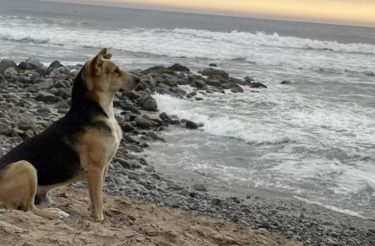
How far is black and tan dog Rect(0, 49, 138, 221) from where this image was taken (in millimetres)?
5758

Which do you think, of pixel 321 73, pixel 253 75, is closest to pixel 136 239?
pixel 253 75

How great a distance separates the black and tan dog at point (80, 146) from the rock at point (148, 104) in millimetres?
10188

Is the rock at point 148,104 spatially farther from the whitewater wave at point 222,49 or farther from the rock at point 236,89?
the whitewater wave at point 222,49

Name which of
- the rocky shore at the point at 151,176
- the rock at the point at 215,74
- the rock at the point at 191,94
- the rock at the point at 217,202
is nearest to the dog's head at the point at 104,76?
the rocky shore at the point at 151,176

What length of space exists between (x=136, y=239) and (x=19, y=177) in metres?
1.32

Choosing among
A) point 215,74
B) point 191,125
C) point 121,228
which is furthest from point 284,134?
point 215,74

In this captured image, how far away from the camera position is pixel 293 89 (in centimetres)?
2361

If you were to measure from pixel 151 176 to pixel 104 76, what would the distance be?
12.5ft

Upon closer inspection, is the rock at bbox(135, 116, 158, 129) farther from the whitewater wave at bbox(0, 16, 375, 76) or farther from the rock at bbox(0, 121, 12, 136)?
the whitewater wave at bbox(0, 16, 375, 76)

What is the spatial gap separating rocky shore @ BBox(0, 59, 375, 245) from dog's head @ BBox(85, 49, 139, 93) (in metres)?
2.28

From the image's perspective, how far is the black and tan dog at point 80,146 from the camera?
18.9ft

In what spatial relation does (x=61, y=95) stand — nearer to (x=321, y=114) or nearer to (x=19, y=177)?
(x=321, y=114)

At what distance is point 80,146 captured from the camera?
5902 millimetres

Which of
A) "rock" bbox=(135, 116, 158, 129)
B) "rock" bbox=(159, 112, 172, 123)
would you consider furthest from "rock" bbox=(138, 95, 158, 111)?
"rock" bbox=(135, 116, 158, 129)
